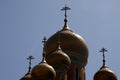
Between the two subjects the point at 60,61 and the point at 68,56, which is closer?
the point at 60,61

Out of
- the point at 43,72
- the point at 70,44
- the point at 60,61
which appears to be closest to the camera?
the point at 43,72

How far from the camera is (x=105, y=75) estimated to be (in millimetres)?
32906

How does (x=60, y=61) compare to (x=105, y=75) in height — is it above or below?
above

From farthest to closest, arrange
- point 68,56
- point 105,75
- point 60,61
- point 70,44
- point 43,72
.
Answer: point 70,44
point 68,56
point 105,75
point 60,61
point 43,72

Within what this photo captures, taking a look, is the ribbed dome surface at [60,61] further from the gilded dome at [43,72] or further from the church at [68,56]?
the gilded dome at [43,72]

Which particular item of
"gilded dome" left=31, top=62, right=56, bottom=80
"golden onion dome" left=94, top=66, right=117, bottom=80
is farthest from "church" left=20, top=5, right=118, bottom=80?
"gilded dome" left=31, top=62, right=56, bottom=80

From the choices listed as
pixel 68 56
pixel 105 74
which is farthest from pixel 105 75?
pixel 68 56

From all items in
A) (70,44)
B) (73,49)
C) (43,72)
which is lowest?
(43,72)

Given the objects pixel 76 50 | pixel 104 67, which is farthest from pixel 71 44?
pixel 104 67

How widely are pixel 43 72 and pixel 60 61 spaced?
2.21 m

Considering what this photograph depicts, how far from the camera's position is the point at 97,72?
33.4m

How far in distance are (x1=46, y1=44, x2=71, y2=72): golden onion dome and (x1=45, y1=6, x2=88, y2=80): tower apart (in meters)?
1.74

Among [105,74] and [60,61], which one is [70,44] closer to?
[60,61]

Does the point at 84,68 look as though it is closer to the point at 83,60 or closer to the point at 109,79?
the point at 83,60
